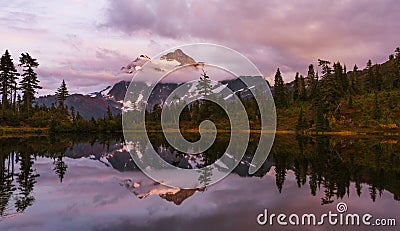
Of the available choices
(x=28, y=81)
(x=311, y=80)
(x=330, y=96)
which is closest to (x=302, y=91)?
(x=311, y=80)

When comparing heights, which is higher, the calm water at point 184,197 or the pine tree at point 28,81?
the pine tree at point 28,81

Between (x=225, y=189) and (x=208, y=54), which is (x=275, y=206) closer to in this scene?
(x=225, y=189)

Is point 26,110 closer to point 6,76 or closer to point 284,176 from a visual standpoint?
point 6,76

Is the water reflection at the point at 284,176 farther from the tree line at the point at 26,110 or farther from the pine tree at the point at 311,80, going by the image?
the pine tree at the point at 311,80

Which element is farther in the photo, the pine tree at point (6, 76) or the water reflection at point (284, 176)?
the pine tree at point (6, 76)

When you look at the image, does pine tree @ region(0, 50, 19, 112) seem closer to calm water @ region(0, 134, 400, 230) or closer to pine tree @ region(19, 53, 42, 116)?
pine tree @ region(19, 53, 42, 116)

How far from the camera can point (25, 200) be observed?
1455 centimetres

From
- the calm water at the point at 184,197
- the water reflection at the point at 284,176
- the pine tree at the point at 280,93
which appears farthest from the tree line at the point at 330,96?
the calm water at the point at 184,197

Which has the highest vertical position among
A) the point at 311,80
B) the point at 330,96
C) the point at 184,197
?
the point at 311,80

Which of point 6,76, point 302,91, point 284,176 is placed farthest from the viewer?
point 302,91

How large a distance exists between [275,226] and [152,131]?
76478 millimetres

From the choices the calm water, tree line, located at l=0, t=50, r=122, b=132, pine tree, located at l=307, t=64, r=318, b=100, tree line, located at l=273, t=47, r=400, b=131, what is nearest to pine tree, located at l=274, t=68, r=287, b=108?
tree line, located at l=273, t=47, r=400, b=131

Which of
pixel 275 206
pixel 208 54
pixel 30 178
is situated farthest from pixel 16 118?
pixel 275 206

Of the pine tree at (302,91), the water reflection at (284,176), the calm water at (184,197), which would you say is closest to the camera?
the calm water at (184,197)
